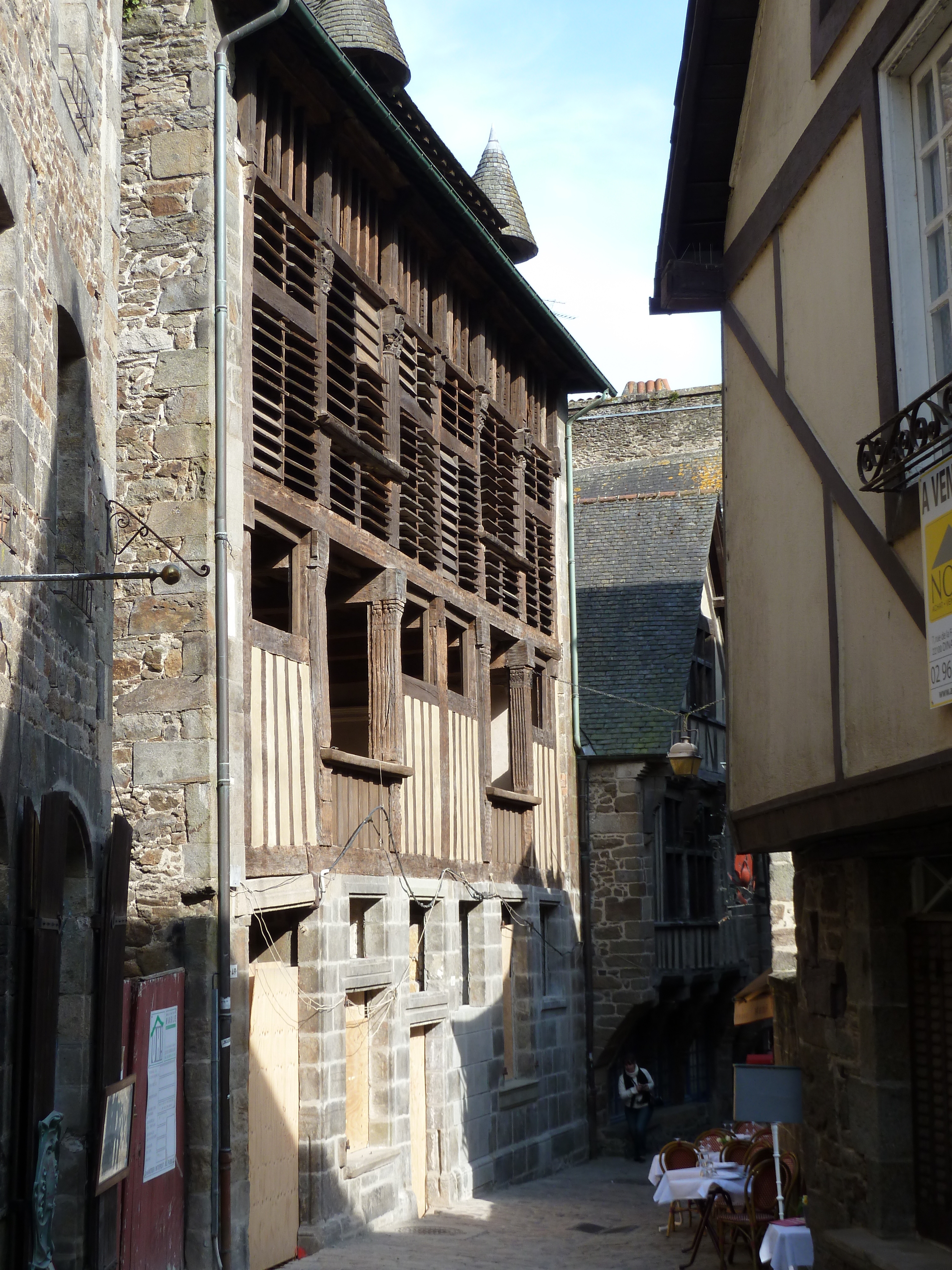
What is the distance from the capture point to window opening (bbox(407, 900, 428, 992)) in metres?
12.4

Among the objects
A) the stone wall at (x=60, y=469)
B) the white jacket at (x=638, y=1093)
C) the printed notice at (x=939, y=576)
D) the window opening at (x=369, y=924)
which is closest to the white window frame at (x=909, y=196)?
the printed notice at (x=939, y=576)

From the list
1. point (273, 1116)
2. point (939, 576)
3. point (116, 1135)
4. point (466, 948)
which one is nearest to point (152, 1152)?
point (116, 1135)

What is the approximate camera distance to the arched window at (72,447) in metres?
7.12

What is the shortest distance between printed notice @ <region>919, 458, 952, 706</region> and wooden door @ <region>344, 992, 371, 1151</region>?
7.39 meters

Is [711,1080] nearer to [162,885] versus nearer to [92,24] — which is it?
[162,885]

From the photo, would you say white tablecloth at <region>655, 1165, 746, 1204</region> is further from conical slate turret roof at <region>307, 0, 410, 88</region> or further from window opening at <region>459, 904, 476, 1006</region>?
conical slate turret roof at <region>307, 0, 410, 88</region>

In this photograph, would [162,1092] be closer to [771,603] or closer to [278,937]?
[278,937]

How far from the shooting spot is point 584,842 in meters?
16.8

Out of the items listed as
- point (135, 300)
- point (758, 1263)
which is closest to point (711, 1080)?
point (758, 1263)

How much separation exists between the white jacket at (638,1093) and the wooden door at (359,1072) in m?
5.84

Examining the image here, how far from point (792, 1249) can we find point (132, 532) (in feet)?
18.7

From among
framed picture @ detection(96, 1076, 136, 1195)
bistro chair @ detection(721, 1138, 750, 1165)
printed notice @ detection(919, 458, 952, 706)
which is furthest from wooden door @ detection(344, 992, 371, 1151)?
printed notice @ detection(919, 458, 952, 706)

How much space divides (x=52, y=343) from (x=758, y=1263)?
6569mm

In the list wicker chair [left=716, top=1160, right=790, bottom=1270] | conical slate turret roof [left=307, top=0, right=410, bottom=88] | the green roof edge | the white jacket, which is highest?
conical slate turret roof [left=307, top=0, right=410, bottom=88]
